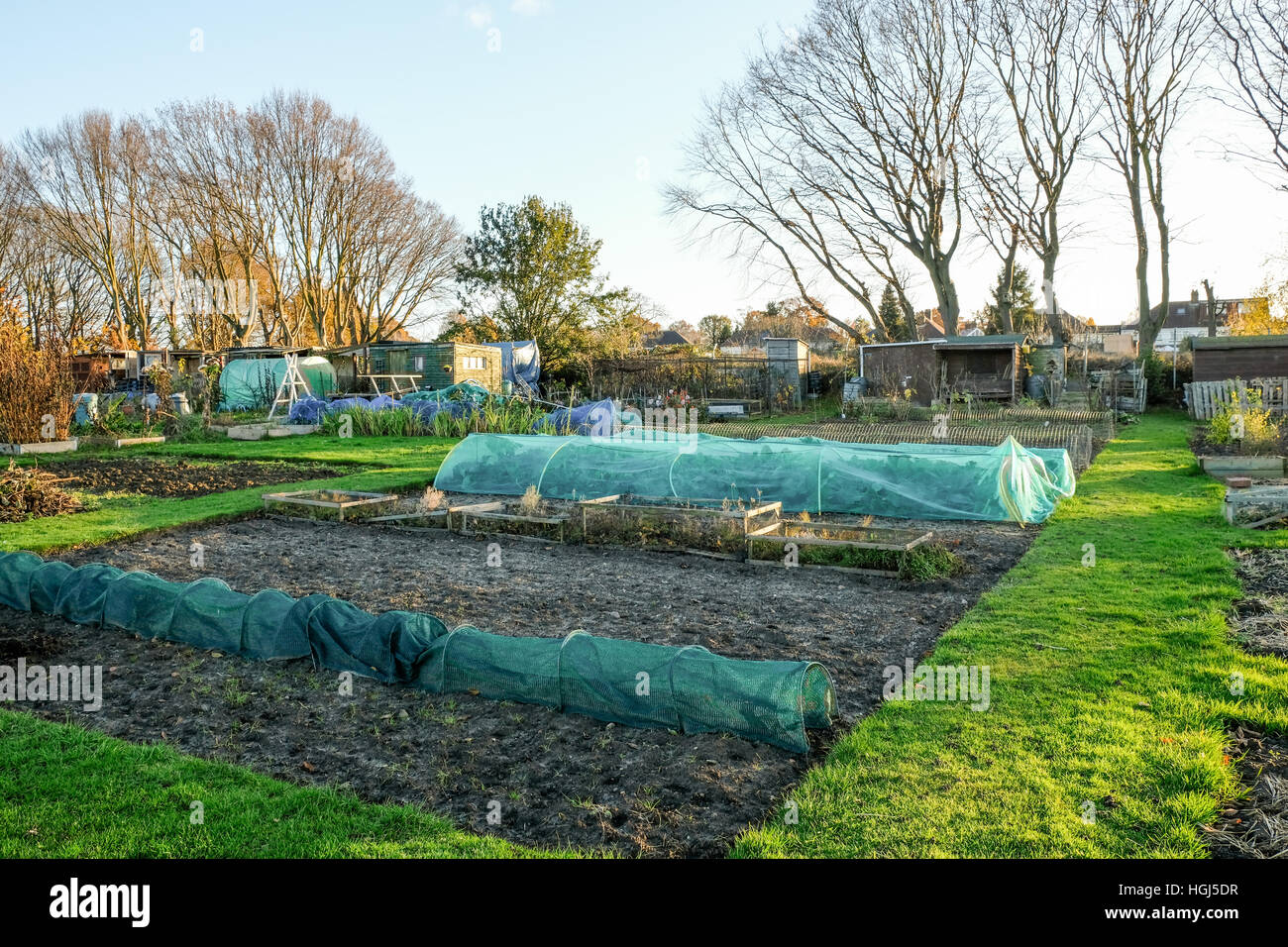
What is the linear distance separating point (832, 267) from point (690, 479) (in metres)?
28.4

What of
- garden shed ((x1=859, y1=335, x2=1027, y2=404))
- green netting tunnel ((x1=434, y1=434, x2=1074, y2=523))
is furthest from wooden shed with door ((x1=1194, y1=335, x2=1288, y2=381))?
green netting tunnel ((x1=434, y1=434, x2=1074, y2=523))

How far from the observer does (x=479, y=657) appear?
16.6ft

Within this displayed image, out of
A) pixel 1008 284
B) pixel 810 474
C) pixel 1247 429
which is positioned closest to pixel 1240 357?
pixel 1008 284

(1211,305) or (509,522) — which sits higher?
(1211,305)

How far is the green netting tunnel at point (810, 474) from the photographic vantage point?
35.5 ft

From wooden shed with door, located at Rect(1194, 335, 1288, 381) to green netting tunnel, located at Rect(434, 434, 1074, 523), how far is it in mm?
17389

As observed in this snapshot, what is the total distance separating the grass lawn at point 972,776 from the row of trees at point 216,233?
3711 cm

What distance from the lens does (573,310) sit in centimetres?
4003

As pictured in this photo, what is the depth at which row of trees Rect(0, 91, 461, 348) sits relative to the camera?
1412 inches

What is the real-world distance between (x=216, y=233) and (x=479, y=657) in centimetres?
3882

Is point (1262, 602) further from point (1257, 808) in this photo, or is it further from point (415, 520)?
point (415, 520)

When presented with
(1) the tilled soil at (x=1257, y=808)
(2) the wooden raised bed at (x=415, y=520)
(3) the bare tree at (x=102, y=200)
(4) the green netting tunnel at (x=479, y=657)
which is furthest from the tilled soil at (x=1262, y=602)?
(3) the bare tree at (x=102, y=200)

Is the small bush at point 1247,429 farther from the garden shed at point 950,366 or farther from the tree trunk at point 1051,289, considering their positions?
the tree trunk at point 1051,289

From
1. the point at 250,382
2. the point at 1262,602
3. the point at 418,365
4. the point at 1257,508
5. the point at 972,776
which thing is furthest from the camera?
the point at 418,365
